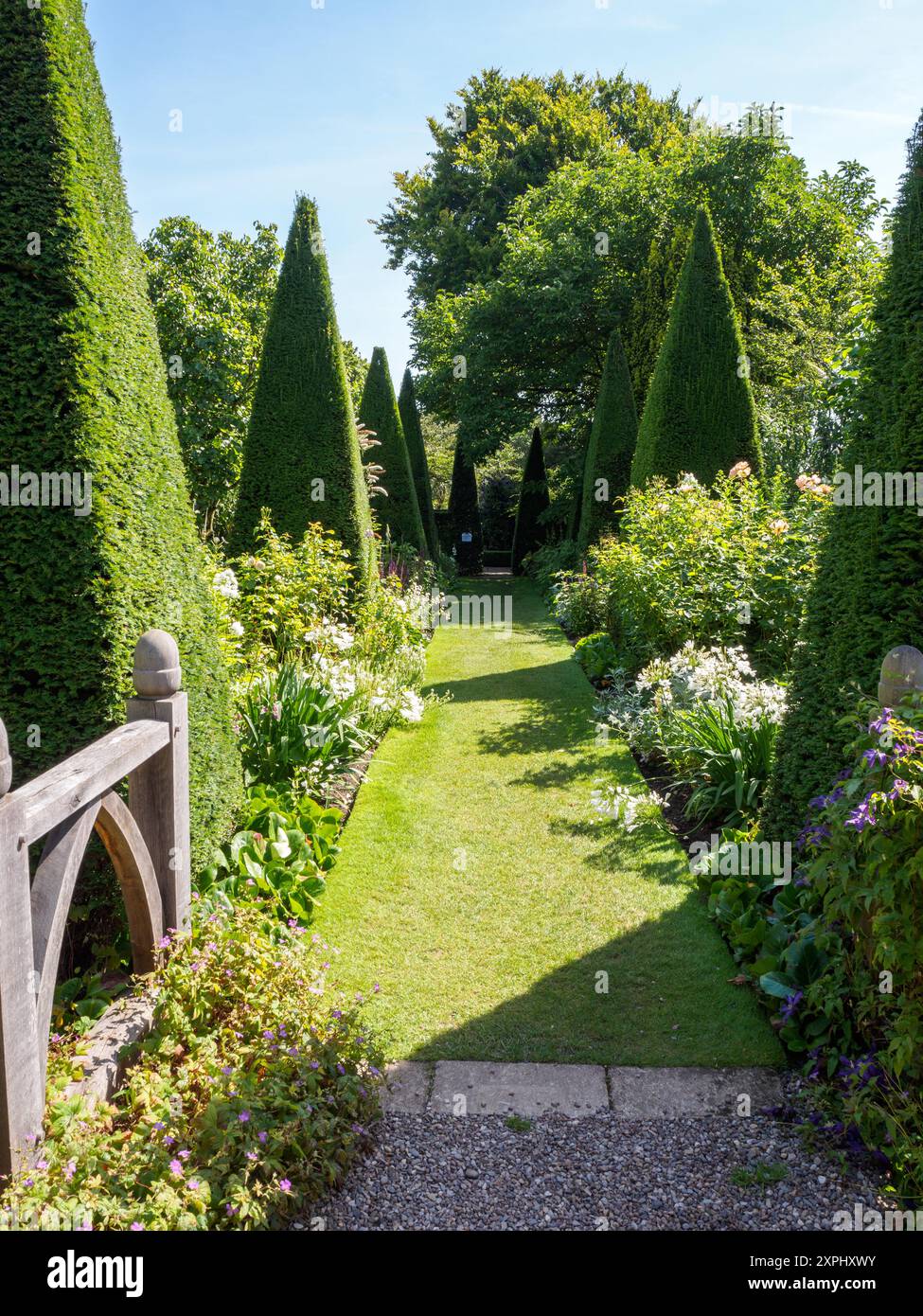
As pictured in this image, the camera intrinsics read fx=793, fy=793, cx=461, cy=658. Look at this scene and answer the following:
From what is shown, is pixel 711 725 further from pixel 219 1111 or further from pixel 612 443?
pixel 612 443

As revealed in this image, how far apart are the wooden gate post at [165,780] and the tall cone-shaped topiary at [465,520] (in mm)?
23741

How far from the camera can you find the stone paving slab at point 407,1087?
276cm

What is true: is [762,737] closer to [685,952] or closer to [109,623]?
[685,952]

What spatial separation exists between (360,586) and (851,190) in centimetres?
1633

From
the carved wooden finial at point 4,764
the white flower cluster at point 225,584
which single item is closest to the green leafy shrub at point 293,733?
the white flower cluster at point 225,584

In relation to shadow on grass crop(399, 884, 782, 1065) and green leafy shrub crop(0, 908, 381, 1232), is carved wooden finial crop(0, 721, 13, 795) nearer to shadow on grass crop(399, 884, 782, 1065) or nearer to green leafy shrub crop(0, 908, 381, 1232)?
green leafy shrub crop(0, 908, 381, 1232)

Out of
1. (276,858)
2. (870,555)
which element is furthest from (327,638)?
(870,555)

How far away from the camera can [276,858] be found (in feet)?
13.6

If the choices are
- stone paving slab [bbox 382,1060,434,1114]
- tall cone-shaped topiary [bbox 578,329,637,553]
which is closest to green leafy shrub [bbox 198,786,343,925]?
stone paving slab [bbox 382,1060,434,1114]

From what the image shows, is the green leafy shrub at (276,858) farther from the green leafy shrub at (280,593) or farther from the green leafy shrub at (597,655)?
the green leafy shrub at (597,655)

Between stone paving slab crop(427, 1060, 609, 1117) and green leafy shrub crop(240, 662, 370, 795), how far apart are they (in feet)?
7.47

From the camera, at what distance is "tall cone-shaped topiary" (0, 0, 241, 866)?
115 inches

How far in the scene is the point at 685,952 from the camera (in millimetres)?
3805

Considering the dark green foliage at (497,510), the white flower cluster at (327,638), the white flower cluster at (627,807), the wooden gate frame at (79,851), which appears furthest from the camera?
the dark green foliage at (497,510)
